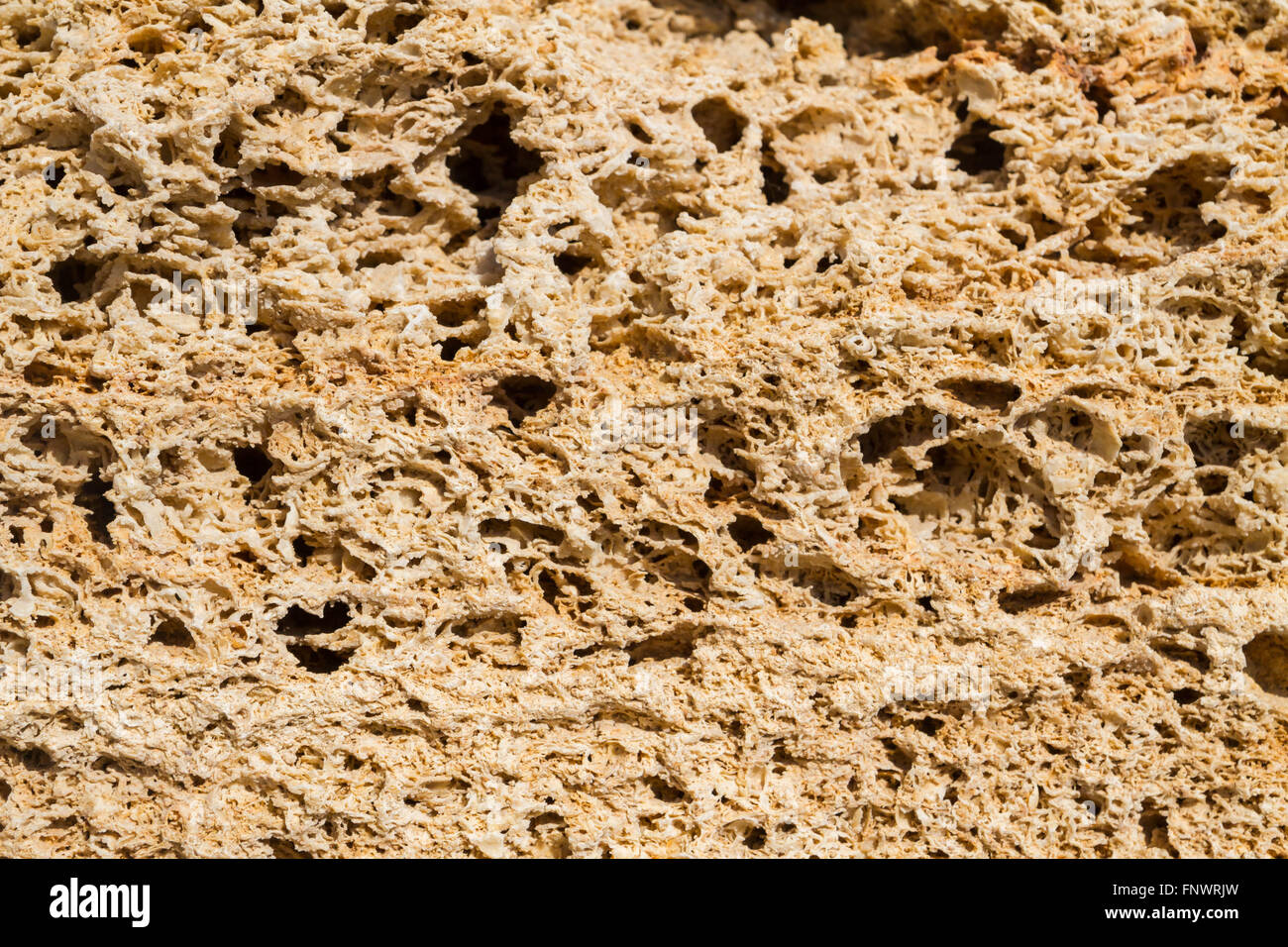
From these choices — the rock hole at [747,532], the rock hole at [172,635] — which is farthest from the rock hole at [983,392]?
the rock hole at [172,635]

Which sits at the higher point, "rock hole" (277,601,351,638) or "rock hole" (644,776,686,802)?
"rock hole" (277,601,351,638)

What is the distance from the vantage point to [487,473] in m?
3.40

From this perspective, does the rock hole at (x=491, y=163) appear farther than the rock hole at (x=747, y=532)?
Yes

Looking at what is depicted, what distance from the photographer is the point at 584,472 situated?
11.2 feet

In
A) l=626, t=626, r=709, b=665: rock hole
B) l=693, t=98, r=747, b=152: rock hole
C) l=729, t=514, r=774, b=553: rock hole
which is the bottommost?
l=626, t=626, r=709, b=665: rock hole

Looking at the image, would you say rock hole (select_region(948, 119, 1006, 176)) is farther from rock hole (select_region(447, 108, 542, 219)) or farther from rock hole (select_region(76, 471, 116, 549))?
rock hole (select_region(76, 471, 116, 549))

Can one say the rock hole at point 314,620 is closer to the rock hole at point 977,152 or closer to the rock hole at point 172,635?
the rock hole at point 172,635

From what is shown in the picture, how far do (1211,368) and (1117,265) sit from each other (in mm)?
475

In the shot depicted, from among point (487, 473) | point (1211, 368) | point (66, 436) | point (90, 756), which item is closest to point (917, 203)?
point (1211, 368)

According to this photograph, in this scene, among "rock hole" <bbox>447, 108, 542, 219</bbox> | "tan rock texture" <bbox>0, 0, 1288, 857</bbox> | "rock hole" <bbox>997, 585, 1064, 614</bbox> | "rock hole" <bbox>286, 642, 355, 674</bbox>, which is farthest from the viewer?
"rock hole" <bbox>447, 108, 542, 219</bbox>

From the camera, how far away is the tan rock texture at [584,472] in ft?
11.0

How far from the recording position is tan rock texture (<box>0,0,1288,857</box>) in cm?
334

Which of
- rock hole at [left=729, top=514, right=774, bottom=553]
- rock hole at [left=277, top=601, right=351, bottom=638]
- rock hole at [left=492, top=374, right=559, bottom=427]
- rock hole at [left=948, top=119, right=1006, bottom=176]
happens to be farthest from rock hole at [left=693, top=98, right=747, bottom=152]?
rock hole at [left=277, top=601, right=351, bottom=638]
